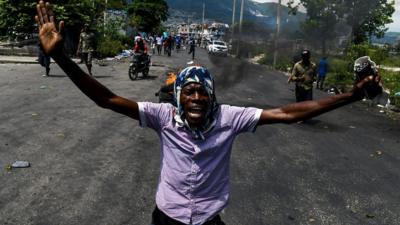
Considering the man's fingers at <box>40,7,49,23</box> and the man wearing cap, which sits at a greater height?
the man's fingers at <box>40,7,49,23</box>

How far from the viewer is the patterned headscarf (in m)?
2.80

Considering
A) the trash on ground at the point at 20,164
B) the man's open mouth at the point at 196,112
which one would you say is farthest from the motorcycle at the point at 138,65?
the man's open mouth at the point at 196,112

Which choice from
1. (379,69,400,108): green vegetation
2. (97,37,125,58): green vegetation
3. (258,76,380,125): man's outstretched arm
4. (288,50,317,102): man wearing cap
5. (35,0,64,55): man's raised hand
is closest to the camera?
(35,0,64,55): man's raised hand

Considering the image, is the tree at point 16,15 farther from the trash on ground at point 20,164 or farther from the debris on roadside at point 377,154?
the debris on roadside at point 377,154

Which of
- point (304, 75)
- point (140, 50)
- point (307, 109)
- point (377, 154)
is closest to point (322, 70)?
point (140, 50)

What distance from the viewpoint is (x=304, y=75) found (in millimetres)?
12266

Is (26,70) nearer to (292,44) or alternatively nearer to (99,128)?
(99,128)

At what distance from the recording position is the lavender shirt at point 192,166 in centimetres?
278

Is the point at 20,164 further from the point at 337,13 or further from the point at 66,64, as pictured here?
the point at 337,13

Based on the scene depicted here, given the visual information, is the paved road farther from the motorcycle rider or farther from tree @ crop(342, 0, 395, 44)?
the motorcycle rider

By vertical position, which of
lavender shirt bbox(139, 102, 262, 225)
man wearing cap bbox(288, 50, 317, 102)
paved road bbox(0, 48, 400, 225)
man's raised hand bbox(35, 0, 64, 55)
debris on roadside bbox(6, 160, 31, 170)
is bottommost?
paved road bbox(0, 48, 400, 225)

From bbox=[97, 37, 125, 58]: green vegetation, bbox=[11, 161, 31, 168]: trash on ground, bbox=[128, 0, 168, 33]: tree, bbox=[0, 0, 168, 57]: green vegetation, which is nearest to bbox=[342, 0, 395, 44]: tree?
bbox=[11, 161, 31, 168]: trash on ground

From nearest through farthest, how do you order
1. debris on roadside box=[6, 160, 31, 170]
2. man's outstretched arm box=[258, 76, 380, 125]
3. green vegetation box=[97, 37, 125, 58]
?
man's outstretched arm box=[258, 76, 380, 125] < debris on roadside box=[6, 160, 31, 170] < green vegetation box=[97, 37, 125, 58]

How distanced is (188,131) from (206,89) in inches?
10.1
